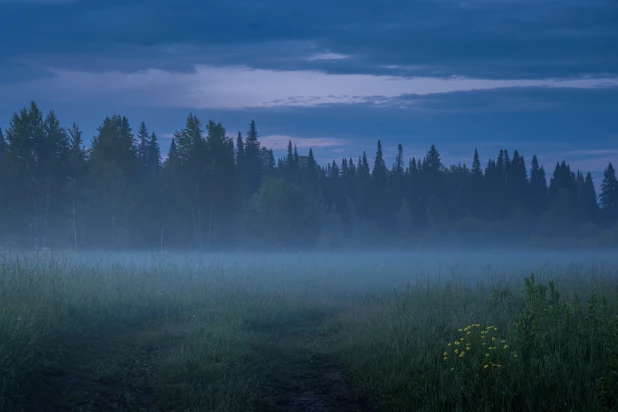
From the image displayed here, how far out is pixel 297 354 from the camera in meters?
10.2

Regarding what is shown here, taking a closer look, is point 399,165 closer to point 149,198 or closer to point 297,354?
point 149,198

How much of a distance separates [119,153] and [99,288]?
119 ft

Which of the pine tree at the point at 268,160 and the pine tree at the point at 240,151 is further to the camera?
the pine tree at the point at 268,160

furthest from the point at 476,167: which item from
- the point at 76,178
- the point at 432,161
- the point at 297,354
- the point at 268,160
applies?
the point at 297,354

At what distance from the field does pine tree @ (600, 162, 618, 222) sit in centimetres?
9331

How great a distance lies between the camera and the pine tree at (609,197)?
95.2 meters

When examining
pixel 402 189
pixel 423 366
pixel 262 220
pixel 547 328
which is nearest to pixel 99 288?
pixel 423 366

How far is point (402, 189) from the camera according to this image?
341ft

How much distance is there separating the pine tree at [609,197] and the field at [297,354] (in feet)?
306

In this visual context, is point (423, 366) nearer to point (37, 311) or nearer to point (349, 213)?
point (37, 311)

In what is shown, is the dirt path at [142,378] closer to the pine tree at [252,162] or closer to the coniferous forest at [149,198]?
the coniferous forest at [149,198]

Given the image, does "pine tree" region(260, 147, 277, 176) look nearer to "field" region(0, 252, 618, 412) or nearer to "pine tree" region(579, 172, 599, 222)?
"pine tree" region(579, 172, 599, 222)

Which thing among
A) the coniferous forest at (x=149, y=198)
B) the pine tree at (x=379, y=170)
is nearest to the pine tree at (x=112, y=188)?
the coniferous forest at (x=149, y=198)

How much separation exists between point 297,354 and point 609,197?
101962 mm
